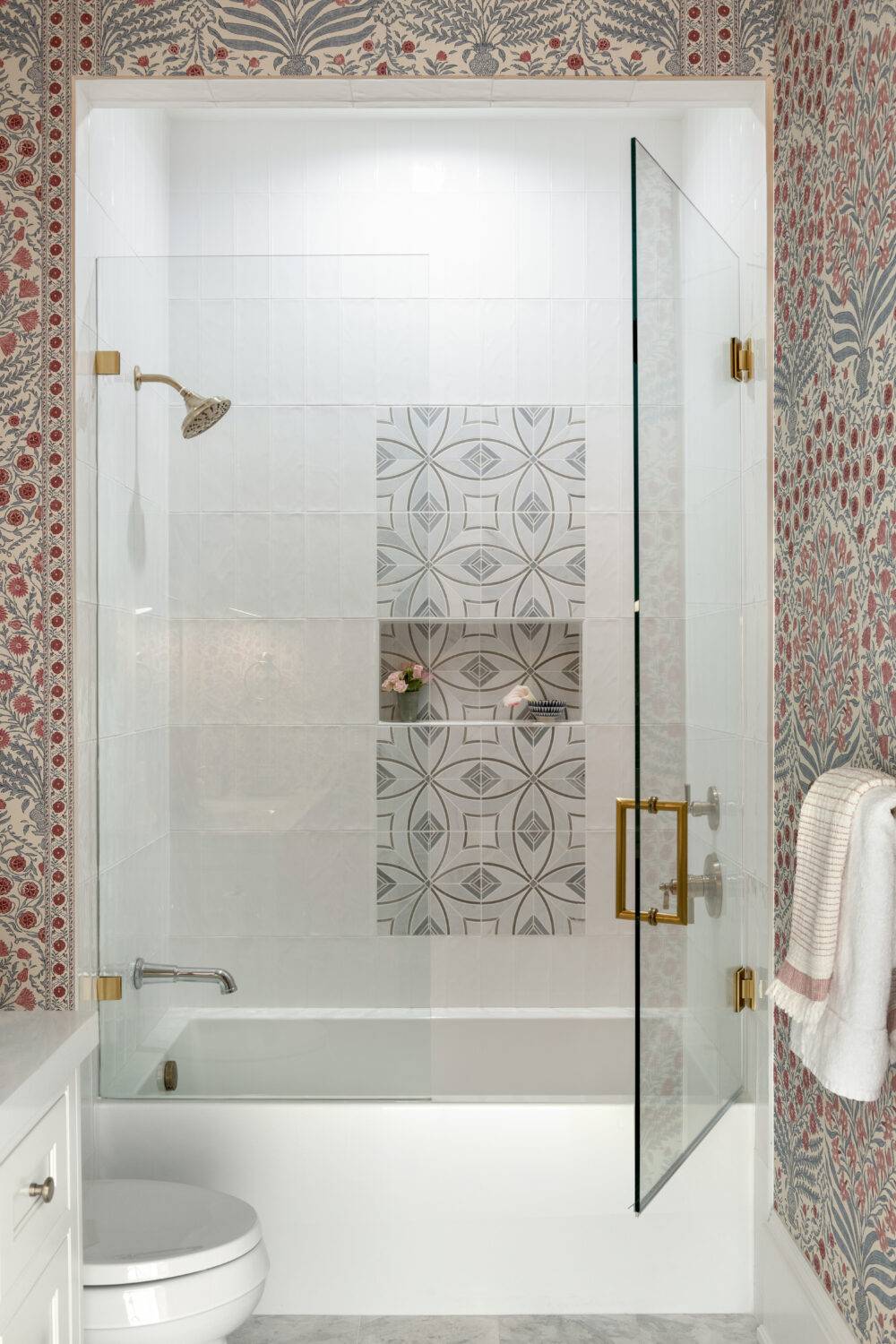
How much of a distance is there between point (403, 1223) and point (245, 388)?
1849 mm

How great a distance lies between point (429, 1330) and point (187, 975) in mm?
899

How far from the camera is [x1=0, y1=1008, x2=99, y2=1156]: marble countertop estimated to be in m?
1.60

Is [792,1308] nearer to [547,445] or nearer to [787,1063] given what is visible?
[787,1063]

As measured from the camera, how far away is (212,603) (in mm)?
2502

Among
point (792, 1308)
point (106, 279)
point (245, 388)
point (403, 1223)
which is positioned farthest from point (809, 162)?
point (403, 1223)

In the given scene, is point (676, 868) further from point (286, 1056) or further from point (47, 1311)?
point (47, 1311)

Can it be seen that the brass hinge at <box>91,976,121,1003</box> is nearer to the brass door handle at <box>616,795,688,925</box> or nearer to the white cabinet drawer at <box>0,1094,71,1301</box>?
the white cabinet drawer at <box>0,1094,71,1301</box>

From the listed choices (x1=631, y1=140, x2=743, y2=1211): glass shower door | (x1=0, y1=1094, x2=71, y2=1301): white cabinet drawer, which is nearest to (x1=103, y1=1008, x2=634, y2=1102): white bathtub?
(x1=631, y1=140, x2=743, y2=1211): glass shower door

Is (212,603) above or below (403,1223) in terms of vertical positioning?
above

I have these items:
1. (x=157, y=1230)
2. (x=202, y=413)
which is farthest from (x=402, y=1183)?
(x=202, y=413)

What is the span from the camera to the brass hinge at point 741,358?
235cm

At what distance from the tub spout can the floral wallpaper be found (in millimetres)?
1176

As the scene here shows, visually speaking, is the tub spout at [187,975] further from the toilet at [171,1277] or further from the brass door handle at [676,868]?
the brass door handle at [676,868]

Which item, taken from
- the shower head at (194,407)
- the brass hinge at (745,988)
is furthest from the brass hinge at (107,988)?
the brass hinge at (745,988)
